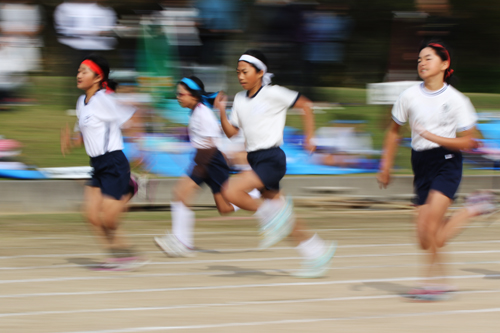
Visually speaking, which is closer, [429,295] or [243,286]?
[429,295]

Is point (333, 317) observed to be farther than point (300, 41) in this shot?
No

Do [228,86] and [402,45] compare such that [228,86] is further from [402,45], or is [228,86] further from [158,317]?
[158,317]

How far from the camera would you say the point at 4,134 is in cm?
1184

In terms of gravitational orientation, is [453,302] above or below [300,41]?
below

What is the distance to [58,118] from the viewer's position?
13258 mm

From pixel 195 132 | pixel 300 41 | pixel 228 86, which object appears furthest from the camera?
pixel 228 86

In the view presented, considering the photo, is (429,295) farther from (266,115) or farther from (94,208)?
(94,208)

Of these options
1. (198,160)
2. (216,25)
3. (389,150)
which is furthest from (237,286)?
(216,25)

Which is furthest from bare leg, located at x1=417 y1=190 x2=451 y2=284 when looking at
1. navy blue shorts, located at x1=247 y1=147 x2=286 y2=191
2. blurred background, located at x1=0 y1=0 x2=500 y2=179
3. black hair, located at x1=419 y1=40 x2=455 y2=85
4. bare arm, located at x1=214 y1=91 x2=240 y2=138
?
blurred background, located at x1=0 y1=0 x2=500 y2=179

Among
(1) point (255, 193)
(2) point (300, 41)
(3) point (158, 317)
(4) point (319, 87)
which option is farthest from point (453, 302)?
(4) point (319, 87)

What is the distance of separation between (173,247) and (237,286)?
1509mm

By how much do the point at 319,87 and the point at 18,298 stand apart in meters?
8.70

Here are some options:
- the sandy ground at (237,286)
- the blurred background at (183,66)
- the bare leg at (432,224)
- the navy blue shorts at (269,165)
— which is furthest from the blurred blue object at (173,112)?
the bare leg at (432,224)

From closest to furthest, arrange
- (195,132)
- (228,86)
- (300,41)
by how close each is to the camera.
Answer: (195,132), (300,41), (228,86)
